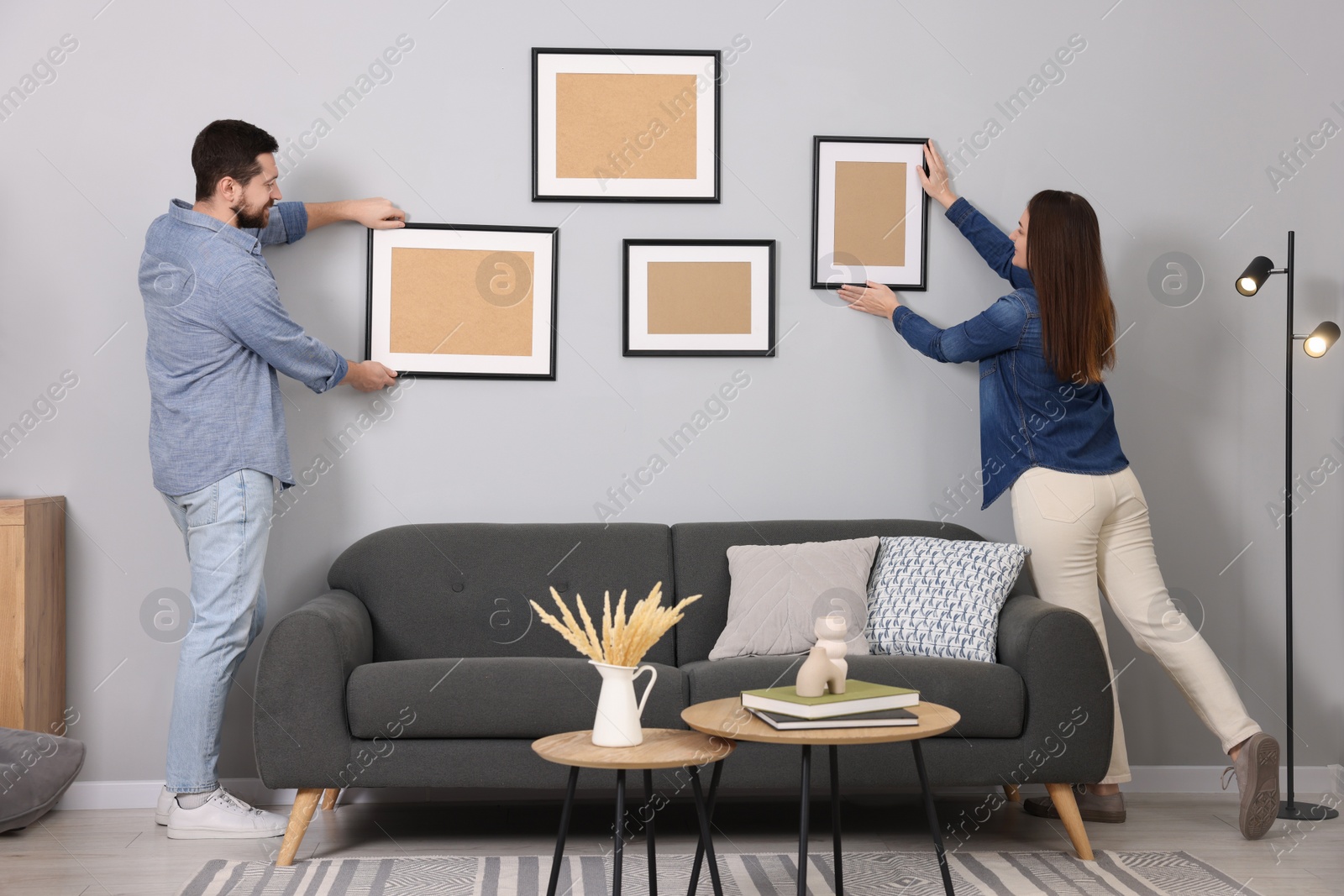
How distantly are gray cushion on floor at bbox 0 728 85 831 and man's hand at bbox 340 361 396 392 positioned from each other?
1.21 meters

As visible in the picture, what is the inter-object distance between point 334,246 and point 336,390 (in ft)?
1.43

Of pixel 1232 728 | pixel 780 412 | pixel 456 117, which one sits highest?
pixel 456 117

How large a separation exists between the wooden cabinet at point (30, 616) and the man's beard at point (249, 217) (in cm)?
94

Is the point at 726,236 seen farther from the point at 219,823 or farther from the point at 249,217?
the point at 219,823

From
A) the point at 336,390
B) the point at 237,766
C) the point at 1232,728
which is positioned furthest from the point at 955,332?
the point at 237,766

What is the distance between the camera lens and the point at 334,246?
328 centimetres

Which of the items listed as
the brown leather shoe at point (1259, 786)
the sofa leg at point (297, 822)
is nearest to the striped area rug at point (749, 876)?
the sofa leg at point (297, 822)

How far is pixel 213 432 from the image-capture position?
2830mm

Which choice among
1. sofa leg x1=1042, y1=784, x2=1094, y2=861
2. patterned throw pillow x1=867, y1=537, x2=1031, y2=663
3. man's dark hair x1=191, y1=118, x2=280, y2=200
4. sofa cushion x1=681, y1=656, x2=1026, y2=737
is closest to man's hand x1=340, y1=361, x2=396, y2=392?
man's dark hair x1=191, y1=118, x2=280, y2=200

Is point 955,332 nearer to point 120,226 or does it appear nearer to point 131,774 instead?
point 120,226

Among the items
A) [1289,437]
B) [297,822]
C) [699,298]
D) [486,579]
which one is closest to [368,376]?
[486,579]

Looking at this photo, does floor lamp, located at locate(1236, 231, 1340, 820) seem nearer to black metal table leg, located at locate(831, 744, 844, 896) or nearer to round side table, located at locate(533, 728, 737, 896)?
black metal table leg, located at locate(831, 744, 844, 896)

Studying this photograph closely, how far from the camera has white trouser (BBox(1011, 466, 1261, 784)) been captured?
2.91 m

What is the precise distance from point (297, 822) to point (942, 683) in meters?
1.55
